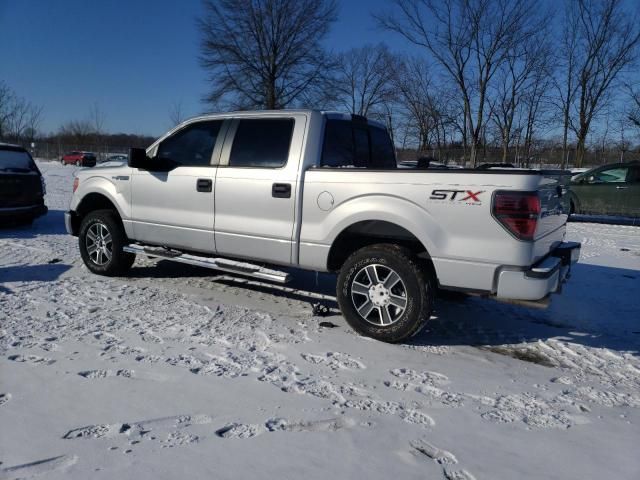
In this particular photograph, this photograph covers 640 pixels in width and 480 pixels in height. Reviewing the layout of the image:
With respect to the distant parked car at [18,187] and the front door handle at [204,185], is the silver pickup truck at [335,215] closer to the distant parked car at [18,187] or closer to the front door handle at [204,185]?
the front door handle at [204,185]

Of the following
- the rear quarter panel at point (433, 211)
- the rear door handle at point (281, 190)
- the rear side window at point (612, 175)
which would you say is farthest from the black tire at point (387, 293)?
the rear side window at point (612, 175)

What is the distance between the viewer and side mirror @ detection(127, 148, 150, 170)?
17.5 ft

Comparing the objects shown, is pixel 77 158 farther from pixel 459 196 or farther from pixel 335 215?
pixel 459 196

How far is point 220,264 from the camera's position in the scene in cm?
499

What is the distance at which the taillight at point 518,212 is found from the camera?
355 cm

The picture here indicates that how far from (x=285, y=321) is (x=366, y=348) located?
3.01ft

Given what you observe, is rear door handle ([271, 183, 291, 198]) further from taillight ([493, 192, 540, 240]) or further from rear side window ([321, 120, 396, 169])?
taillight ([493, 192, 540, 240])

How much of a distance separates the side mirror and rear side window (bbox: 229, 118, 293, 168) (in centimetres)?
110

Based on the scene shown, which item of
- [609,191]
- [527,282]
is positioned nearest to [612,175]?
[609,191]

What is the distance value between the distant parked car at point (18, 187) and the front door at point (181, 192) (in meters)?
Result: 4.30

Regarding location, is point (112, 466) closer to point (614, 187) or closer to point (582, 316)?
point (582, 316)

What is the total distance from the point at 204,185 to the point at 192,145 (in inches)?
23.6

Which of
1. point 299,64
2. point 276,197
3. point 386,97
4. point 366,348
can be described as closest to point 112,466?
point 366,348

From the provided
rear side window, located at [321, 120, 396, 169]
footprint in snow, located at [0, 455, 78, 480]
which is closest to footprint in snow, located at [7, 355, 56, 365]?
footprint in snow, located at [0, 455, 78, 480]
